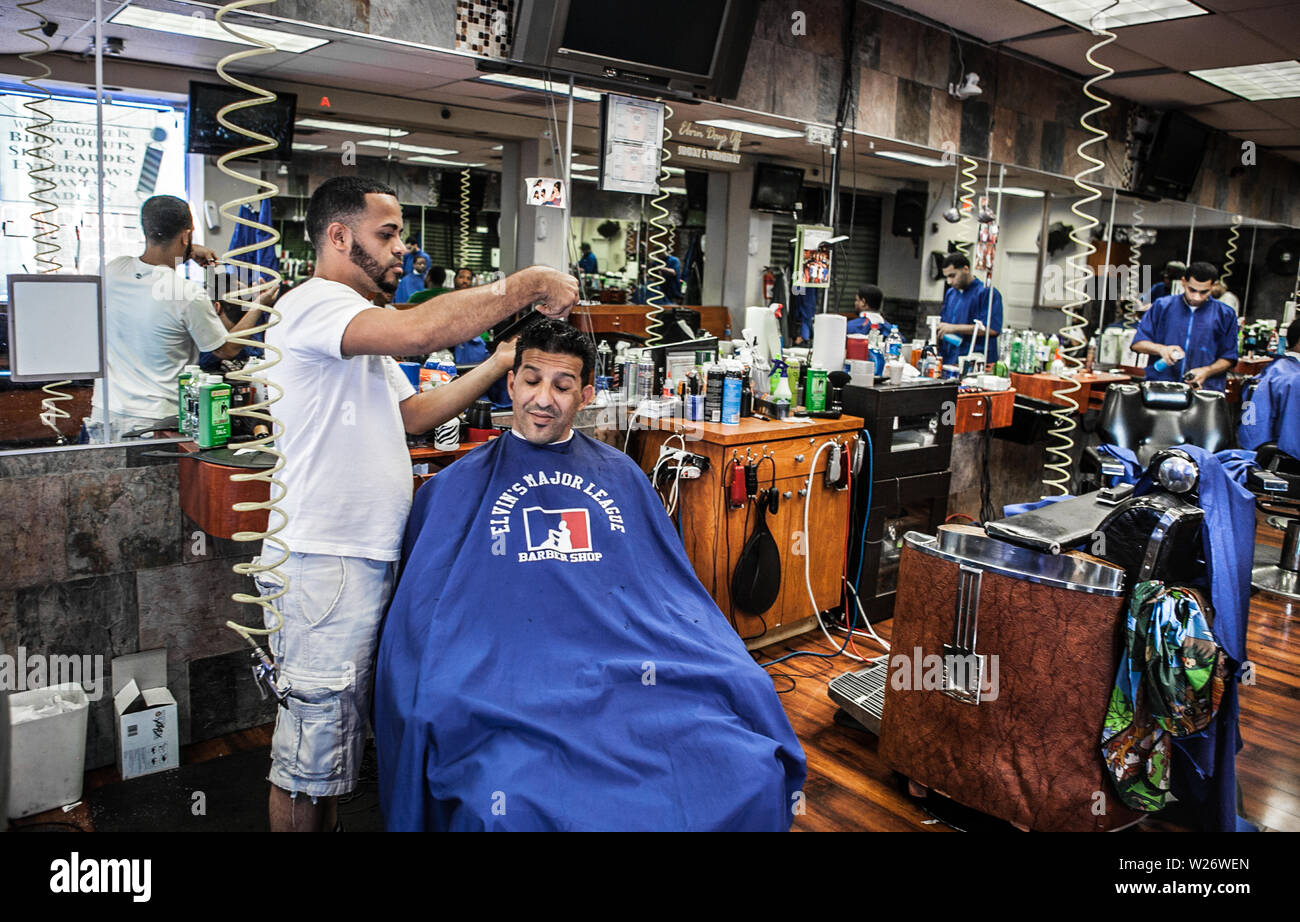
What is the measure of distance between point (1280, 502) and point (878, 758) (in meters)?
3.06

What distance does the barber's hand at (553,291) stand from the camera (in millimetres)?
1696

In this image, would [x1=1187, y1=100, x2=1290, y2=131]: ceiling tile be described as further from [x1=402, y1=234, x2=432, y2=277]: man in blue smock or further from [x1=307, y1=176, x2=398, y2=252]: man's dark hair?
[x1=307, y1=176, x2=398, y2=252]: man's dark hair

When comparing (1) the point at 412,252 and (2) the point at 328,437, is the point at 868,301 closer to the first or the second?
(1) the point at 412,252

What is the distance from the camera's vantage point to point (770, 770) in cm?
169

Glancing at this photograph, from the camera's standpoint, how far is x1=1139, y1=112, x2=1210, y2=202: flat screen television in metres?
6.25

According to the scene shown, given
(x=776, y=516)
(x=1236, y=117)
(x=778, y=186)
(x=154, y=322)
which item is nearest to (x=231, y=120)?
(x=154, y=322)

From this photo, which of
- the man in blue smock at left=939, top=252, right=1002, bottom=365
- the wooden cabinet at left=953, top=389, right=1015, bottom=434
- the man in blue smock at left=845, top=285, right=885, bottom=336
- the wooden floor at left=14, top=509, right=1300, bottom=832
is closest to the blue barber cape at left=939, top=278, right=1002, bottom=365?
the man in blue smock at left=939, top=252, right=1002, bottom=365

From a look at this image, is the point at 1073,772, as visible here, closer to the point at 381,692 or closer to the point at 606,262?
the point at 381,692

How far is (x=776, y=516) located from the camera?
11.2ft

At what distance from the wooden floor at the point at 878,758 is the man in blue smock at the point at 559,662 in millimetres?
714

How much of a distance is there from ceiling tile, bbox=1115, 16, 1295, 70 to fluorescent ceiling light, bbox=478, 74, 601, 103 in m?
2.89

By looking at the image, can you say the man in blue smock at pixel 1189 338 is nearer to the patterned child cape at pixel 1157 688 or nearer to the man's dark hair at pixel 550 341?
the patterned child cape at pixel 1157 688

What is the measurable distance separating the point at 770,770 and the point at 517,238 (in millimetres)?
3194
